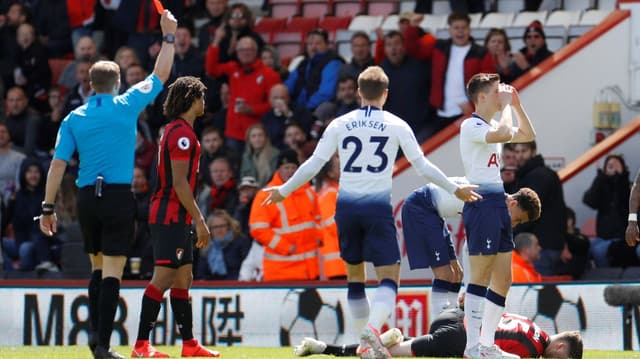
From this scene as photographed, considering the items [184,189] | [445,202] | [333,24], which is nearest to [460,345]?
[445,202]

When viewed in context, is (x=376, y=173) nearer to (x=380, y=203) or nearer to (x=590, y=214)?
(x=380, y=203)

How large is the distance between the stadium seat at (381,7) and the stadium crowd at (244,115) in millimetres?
1604

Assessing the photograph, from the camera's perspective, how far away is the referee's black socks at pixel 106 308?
11.7m

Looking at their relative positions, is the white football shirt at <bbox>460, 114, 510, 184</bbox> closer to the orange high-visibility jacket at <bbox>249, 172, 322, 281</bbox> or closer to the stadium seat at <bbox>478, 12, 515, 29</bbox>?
the orange high-visibility jacket at <bbox>249, 172, 322, 281</bbox>

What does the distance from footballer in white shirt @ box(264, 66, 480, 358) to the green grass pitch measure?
1.24 metres

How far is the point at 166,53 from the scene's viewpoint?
12.2 meters

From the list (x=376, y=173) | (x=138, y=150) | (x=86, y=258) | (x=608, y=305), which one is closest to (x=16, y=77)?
(x=138, y=150)

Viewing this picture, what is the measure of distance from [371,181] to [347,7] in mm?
12447

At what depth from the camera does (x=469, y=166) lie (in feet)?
39.5

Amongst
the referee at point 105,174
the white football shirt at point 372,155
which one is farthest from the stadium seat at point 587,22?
the referee at point 105,174

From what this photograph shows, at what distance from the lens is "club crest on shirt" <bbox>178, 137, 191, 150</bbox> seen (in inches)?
476

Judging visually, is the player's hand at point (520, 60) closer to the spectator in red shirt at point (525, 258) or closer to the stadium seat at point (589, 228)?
the stadium seat at point (589, 228)

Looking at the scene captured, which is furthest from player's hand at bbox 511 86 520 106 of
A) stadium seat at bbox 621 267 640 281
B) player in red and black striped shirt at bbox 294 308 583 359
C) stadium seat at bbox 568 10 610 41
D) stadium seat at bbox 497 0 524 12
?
stadium seat at bbox 497 0 524 12

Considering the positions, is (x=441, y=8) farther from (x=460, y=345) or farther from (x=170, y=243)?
(x=170, y=243)
